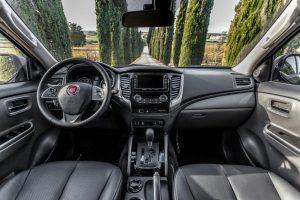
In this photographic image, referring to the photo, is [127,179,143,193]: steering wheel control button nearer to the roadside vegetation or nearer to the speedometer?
the speedometer

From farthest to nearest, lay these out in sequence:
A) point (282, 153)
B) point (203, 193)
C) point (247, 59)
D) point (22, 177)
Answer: point (247, 59) → point (282, 153) → point (22, 177) → point (203, 193)

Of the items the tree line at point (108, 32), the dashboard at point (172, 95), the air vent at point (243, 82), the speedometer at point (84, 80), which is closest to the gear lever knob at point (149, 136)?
the dashboard at point (172, 95)

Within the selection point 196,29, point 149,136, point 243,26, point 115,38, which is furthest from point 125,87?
point 115,38

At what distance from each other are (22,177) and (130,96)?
3.33ft

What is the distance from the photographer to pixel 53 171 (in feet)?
6.14

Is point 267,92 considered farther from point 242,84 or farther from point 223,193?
point 223,193

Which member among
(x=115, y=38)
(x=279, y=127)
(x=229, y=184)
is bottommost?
(x=229, y=184)

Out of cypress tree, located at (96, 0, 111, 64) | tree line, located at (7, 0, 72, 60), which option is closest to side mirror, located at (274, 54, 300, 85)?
tree line, located at (7, 0, 72, 60)

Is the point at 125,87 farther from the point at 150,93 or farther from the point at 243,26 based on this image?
the point at 243,26

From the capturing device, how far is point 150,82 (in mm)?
2424

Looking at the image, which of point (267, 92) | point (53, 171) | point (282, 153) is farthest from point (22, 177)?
point (267, 92)

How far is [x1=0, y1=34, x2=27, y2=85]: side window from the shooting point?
92.2 inches

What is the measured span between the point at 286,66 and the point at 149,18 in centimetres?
129

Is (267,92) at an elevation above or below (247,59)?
below
